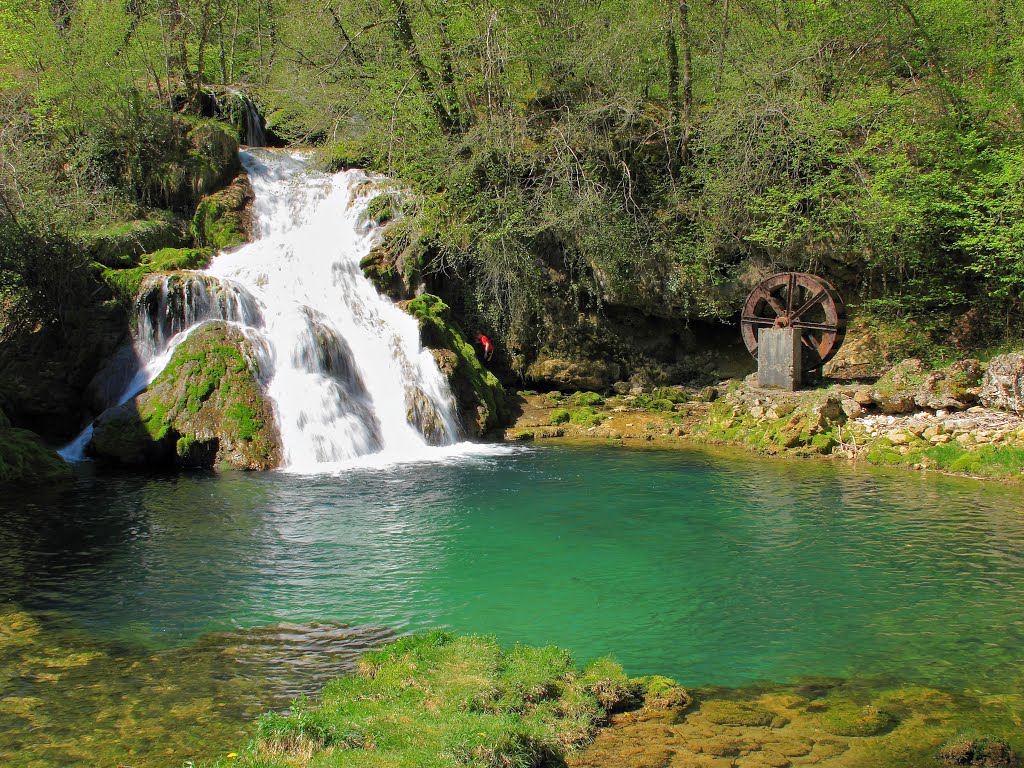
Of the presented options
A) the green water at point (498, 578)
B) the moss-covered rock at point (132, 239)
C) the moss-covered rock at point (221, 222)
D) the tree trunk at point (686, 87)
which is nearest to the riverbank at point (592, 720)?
the green water at point (498, 578)

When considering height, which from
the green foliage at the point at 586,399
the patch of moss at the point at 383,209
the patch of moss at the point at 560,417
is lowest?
the patch of moss at the point at 560,417

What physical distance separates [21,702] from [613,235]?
17.7 metres

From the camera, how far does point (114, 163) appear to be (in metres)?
21.1

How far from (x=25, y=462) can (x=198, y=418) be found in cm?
292

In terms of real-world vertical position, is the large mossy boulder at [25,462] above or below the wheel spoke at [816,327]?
below

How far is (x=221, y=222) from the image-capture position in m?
20.9

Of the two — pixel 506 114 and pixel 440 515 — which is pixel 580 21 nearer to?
pixel 506 114

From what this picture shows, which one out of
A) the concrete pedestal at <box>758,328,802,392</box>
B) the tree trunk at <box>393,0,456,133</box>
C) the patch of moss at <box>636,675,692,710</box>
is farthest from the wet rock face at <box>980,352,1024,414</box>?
the tree trunk at <box>393,0,456,133</box>

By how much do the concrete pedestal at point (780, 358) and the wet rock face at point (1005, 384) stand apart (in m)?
4.09

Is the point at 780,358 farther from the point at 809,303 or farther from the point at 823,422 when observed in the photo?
the point at 823,422

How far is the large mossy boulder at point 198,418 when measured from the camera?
14.8 metres

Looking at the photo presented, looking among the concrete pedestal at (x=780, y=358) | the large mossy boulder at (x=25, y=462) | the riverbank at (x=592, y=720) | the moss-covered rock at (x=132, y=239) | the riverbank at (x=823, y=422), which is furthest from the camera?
the concrete pedestal at (x=780, y=358)

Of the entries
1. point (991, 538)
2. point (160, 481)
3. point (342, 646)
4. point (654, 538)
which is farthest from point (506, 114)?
point (342, 646)

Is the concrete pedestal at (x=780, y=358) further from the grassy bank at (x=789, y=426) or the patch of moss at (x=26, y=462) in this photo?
the patch of moss at (x=26, y=462)
